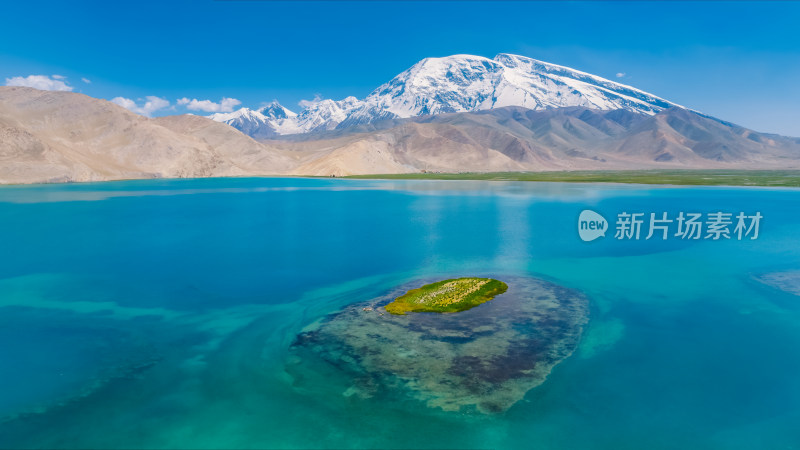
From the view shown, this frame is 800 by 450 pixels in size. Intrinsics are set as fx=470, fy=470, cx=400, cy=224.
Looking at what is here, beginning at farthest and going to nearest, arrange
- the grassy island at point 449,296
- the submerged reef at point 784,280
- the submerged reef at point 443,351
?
the submerged reef at point 784,280, the grassy island at point 449,296, the submerged reef at point 443,351

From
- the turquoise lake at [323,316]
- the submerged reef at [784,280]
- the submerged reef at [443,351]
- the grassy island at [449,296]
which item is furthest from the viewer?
the submerged reef at [784,280]

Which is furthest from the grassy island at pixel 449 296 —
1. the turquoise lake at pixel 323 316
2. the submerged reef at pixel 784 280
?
the submerged reef at pixel 784 280

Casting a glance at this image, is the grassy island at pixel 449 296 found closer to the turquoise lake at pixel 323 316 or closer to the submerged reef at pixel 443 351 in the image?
the submerged reef at pixel 443 351

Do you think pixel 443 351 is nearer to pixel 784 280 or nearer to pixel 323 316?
pixel 323 316

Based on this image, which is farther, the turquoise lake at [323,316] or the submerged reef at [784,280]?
the submerged reef at [784,280]

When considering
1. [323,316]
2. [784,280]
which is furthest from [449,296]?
[784,280]

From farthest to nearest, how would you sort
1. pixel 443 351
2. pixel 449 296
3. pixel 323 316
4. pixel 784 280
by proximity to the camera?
1. pixel 784 280
2. pixel 449 296
3. pixel 323 316
4. pixel 443 351

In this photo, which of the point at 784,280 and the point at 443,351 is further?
the point at 784,280
